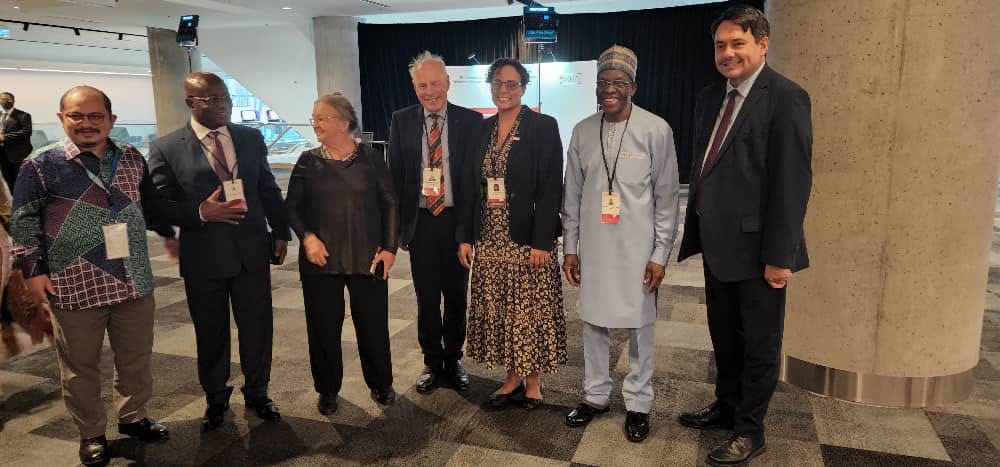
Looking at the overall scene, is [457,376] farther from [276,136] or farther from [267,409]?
[276,136]

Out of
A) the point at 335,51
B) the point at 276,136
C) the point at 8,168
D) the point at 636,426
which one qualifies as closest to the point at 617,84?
the point at 636,426

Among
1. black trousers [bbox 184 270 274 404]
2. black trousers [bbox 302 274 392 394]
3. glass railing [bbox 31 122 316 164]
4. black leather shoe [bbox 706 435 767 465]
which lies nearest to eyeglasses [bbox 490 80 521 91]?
black trousers [bbox 302 274 392 394]

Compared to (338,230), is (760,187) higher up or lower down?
higher up

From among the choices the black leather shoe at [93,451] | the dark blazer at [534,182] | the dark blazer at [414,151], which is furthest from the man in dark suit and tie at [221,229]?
the dark blazer at [534,182]

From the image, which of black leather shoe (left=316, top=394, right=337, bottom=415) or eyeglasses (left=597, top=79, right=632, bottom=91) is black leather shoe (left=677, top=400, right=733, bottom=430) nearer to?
eyeglasses (left=597, top=79, right=632, bottom=91)

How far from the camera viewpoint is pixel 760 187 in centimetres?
216

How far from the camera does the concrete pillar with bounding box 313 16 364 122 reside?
12023 millimetres

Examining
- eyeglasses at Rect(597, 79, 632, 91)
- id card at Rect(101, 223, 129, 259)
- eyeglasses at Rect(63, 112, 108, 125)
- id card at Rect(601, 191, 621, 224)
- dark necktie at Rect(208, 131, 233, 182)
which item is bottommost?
id card at Rect(101, 223, 129, 259)

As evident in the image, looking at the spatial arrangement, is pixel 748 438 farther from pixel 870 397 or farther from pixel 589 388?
pixel 870 397

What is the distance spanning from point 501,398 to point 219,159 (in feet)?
4.98

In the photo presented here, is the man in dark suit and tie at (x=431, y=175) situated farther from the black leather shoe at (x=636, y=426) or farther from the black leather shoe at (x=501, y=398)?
the black leather shoe at (x=636, y=426)

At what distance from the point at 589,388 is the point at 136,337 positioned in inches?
69.6

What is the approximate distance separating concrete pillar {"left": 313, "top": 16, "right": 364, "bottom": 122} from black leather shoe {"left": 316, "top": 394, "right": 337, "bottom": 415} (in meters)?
9.86

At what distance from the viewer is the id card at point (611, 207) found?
2.37m
